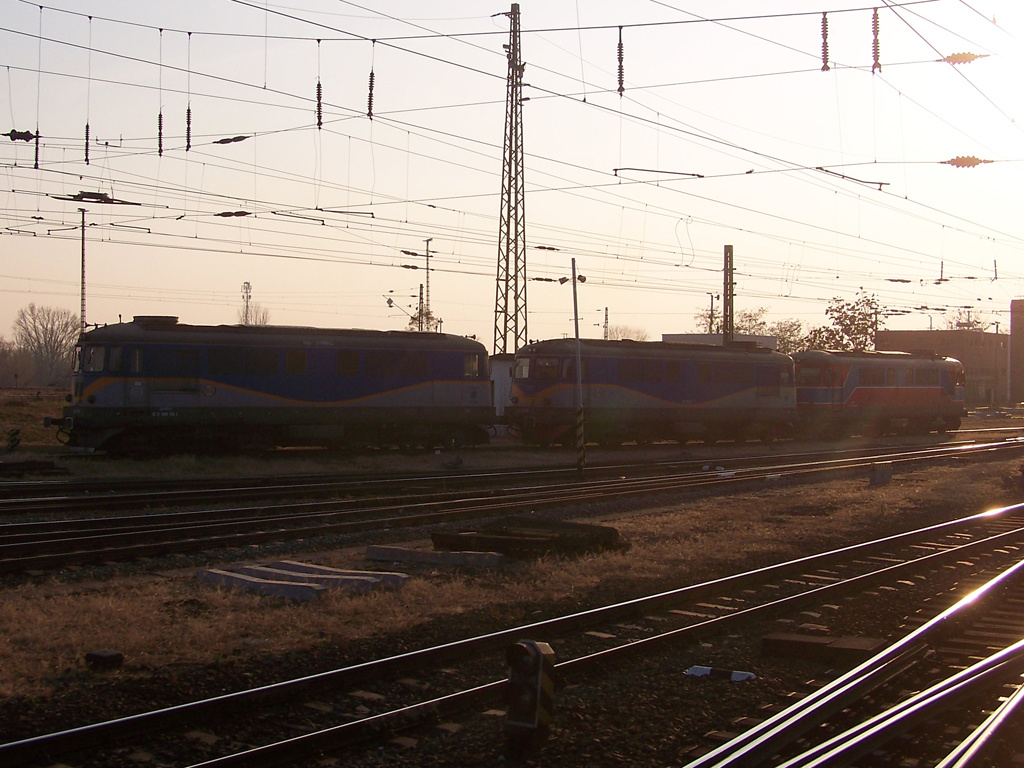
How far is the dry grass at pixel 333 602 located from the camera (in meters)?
7.89

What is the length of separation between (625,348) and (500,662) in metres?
26.8

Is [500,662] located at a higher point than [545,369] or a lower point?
lower

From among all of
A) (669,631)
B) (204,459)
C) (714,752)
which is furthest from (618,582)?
(204,459)

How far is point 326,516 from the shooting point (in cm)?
1588

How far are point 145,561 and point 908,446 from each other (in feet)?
103

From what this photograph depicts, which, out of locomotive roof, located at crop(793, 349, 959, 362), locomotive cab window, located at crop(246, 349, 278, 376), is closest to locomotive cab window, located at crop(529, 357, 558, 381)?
locomotive cab window, located at crop(246, 349, 278, 376)

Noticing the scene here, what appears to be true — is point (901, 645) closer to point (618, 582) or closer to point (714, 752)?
point (714, 752)

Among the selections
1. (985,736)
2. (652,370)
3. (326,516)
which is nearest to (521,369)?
(652,370)

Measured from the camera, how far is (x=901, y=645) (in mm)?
7730

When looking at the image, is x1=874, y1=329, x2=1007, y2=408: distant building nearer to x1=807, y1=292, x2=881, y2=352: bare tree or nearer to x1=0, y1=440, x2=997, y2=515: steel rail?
x1=807, y1=292, x2=881, y2=352: bare tree

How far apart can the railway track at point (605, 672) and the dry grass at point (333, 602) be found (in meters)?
0.90

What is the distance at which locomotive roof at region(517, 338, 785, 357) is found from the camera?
3206 cm

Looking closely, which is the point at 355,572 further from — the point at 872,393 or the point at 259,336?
the point at 872,393

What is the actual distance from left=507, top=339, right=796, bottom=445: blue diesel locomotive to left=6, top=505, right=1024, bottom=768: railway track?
20568 millimetres
